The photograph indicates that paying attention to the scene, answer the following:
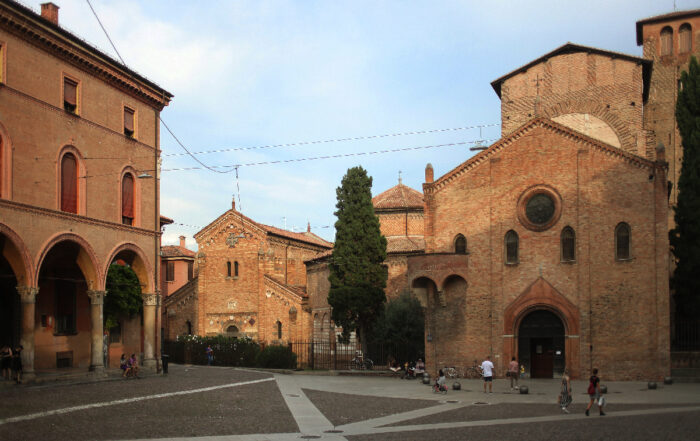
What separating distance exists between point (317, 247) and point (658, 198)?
2954 cm

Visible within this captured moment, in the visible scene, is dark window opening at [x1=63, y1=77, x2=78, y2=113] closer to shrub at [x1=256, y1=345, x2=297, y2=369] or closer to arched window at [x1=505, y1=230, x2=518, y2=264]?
arched window at [x1=505, y1=230, x2=518, y2=264]

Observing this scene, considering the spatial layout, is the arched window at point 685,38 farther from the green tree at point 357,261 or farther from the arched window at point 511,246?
the green tree at point 357,261

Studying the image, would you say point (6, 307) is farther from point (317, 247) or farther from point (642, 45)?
point (642, 45)

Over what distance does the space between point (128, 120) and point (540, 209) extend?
17663mm

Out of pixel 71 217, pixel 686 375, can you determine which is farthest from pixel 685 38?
pixel 71 217

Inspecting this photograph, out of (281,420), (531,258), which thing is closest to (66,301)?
(281,420)

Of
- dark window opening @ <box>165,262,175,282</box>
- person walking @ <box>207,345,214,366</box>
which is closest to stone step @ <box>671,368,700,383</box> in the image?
person walking @ <box>207,345,214,366</box>

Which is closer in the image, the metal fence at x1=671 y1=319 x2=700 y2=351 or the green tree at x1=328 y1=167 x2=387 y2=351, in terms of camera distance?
the metal fence at x1=671 y1=319 x2=700 y2=351

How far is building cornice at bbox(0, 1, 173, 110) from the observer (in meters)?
21.5

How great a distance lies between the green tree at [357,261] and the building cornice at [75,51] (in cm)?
1101

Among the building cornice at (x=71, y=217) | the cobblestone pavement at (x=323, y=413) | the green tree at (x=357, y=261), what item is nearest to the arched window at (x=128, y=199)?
the building cornice at (x=71, y=217)

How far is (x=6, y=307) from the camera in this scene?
2550 centimetres

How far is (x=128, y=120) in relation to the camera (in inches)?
1094

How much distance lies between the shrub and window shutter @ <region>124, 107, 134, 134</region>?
645 inches
